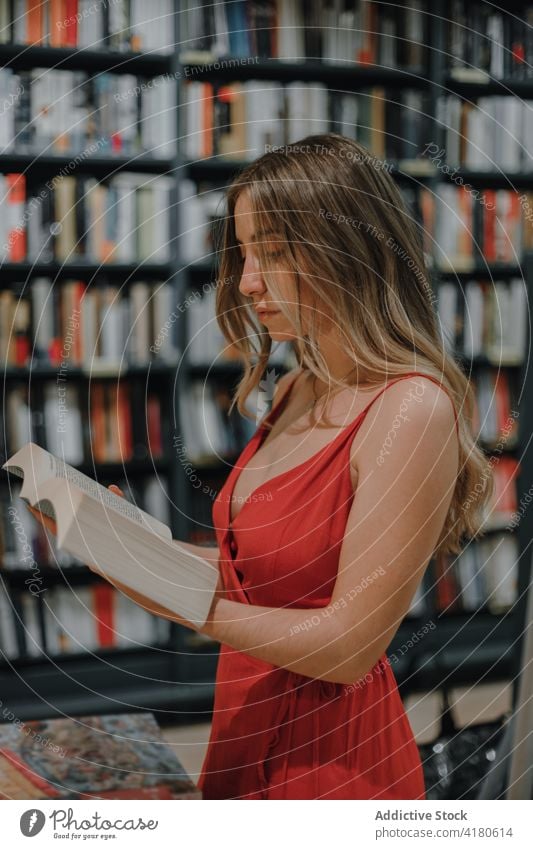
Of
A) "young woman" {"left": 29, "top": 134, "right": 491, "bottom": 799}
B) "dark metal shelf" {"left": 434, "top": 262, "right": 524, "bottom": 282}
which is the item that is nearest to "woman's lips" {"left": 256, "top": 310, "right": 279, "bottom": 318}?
"young woman" {"left": 29, "top": 134, "right": 491, "bottom": 799}

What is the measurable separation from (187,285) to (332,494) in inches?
54.1

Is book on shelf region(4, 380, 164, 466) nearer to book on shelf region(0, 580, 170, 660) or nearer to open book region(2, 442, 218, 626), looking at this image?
book on shelf region(0, 580, 170, 660)

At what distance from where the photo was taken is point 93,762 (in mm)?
883

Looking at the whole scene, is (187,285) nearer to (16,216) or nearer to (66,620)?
(16,216)

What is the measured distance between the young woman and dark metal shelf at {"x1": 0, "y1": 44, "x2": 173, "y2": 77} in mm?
1040

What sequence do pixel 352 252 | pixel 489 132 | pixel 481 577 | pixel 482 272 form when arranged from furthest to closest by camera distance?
pixel 481 577 < pixel 482 272 < pixel 489 132 < pixel 352 252

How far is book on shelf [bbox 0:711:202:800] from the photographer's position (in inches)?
33.7

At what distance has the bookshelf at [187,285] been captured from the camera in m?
2.00

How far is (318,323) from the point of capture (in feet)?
3.51

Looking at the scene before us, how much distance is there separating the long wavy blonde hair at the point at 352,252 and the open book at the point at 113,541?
0.33 meters

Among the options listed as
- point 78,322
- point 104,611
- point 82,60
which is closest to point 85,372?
point 78,322
